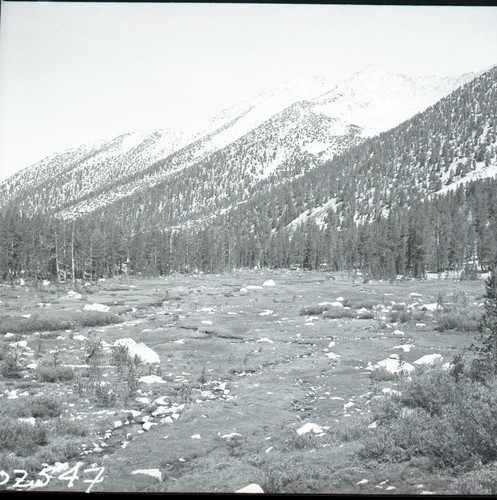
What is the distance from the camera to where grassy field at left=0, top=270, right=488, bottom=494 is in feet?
22.9

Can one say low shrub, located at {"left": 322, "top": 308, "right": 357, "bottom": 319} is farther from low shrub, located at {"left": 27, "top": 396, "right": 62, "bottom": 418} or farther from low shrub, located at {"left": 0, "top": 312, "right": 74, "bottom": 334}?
low shrub, located at {"left": 27, "top": 396, "right": 62, "bottom": 418}

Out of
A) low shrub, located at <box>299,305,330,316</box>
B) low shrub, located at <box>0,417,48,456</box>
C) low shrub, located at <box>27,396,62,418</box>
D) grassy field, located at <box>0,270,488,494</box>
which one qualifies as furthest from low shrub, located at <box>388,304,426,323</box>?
low shrub, located at <box>0,417,48,456</box>

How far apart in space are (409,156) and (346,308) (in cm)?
8329

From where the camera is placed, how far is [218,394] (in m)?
10.9

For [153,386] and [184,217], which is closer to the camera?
[153,386]

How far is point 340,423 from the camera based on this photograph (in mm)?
8828

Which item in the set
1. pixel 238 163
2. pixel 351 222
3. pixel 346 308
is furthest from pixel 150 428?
pixel 238 163

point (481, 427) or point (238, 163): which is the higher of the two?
point (238, 163)

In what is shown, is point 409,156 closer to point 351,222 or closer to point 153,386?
point 351,222

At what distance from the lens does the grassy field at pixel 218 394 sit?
6.98 metres

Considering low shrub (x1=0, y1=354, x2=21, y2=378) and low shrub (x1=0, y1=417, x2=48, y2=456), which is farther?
low shrub (x1=0, y1=354, x2=21, y2=378)

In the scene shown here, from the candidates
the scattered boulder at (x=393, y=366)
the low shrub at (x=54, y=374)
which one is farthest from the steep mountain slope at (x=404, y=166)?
the low shrub at (x=54, y=374)

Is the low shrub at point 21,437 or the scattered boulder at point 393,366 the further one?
the scattered boulder at point 393,366

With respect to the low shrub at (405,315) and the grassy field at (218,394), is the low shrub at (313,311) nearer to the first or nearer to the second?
the grassy field at (218,394)
